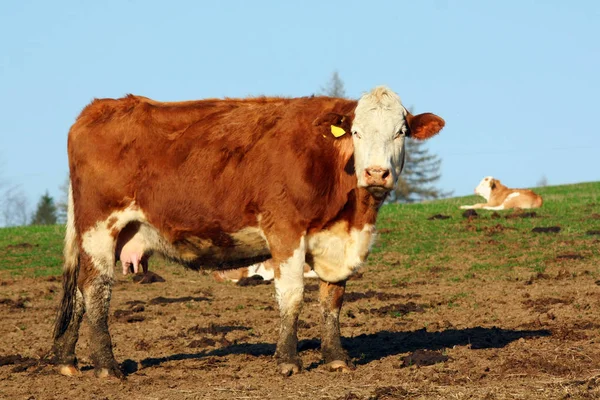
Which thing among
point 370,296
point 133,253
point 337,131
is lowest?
point 370,296

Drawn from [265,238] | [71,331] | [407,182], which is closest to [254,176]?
[265,238]

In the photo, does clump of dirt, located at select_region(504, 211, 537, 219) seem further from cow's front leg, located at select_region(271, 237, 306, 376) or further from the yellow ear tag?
cow's front leg, located at select_region(271, 237, 306, 376)

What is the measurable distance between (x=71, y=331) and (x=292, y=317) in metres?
2.60

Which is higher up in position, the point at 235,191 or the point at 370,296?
the point at 235,191

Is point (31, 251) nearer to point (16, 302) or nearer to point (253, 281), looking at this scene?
point (16, 302)

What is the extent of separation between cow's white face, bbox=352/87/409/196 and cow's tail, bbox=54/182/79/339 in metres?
3.42

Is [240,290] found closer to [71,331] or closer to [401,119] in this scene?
[71,331]

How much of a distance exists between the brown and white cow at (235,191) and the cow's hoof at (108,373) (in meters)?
0.03

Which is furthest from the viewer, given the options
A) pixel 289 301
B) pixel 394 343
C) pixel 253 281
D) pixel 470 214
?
pixel 470 214

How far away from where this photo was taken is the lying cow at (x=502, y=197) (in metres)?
27.3

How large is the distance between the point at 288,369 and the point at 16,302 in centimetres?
791

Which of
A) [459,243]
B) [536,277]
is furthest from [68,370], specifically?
[459,243]

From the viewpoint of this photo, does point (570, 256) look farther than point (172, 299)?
Yes

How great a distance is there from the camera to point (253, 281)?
17297 mm
